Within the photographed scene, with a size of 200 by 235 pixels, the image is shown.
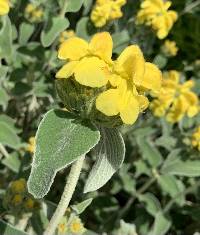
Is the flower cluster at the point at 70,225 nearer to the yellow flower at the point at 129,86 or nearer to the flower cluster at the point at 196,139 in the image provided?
the yellow flower at the point at 129,86

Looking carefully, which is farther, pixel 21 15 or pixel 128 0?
pixel 128 0

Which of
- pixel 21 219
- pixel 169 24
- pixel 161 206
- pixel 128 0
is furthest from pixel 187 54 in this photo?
pixel 21 219

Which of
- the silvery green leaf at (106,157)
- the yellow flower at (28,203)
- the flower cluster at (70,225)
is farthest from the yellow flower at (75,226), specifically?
the silvery green leaf at (106,157)

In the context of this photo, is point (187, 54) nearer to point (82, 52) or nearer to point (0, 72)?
point (0, 72)

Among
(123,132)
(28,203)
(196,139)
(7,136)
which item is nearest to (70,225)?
(28,203)

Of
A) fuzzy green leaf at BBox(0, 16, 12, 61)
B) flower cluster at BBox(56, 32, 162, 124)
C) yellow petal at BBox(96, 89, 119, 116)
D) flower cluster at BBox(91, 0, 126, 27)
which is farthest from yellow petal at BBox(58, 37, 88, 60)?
flower cluster at BBox(91, 0, 126, 27)

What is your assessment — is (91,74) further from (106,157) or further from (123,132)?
(123,132)
